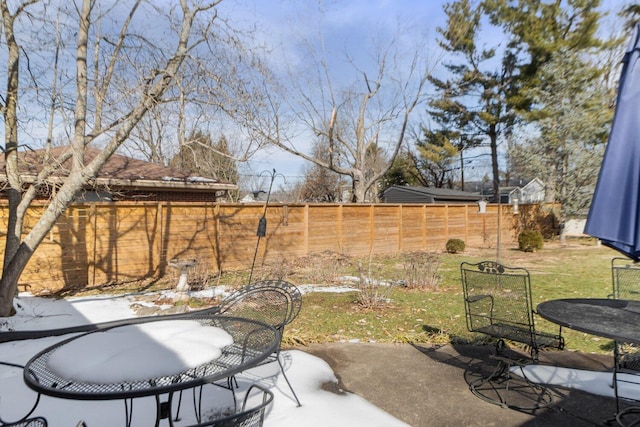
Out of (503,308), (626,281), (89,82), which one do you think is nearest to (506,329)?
(503,308)

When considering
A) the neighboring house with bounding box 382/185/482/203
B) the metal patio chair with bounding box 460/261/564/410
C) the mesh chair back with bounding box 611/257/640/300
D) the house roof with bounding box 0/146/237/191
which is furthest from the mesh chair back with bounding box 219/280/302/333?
the neighboring house with bounding box 382/185/482/203

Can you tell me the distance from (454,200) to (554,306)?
22.7m

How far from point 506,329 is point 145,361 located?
2834 mm

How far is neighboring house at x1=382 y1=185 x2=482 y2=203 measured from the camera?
2239cm

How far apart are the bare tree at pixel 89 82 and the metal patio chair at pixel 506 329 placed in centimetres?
484

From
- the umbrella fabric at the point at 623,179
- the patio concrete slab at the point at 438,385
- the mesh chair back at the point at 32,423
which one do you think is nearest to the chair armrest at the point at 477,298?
the patio concrete slab at the point at 438,385

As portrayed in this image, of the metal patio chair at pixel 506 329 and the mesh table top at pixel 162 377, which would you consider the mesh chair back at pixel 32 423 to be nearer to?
the mesh table top at pixel 162 377

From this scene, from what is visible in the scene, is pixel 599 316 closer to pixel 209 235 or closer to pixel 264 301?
pixel 264 301

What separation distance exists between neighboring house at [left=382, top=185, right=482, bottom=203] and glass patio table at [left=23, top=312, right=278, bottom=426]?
21004 millimetres

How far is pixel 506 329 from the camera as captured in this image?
3.23 meters

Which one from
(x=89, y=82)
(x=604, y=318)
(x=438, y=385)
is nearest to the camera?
(x=604, y=318)

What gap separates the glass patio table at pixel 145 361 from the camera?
1655 mm

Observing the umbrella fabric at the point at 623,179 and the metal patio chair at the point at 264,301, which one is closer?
the umbrella fabric at the point at 623,179

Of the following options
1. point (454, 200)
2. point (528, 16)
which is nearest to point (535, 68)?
point (528, 16)
